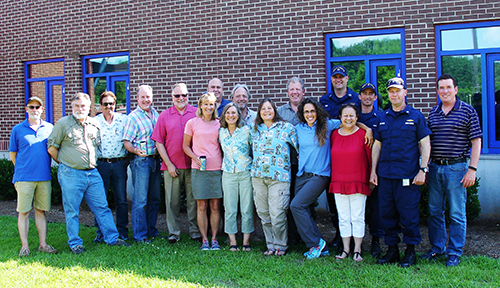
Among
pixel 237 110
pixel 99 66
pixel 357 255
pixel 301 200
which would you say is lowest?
pixel 357 255

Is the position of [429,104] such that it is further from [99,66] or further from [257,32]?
[99,66]

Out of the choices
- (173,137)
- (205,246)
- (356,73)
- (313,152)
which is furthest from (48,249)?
(356,73)

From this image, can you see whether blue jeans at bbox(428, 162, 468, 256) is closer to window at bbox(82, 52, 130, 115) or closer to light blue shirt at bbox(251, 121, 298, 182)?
light blue shirt at bbox(251, 121, 298, 182)

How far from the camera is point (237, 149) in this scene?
514 centimetres

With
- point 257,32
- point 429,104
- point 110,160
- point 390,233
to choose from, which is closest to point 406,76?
point 429,104

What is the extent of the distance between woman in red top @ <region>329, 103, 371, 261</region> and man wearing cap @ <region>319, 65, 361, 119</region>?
538 mm

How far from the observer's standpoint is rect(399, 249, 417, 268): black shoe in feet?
14.9

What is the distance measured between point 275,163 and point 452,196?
195 centimetres

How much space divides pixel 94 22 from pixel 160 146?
4.94 metres

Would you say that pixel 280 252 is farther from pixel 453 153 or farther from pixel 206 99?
pixel 453 153

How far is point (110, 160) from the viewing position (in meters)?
5.80

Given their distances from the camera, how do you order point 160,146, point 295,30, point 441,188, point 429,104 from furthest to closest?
point 295,30 < point 429,104 < point 160,146 < point 441,188

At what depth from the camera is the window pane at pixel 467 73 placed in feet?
22.5

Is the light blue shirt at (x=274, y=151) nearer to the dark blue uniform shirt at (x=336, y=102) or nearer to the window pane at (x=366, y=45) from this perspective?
the dark blue uniform shirt at (x=336, y=102)
